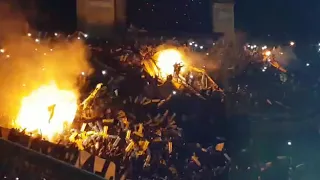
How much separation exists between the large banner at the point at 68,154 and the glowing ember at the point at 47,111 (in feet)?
0.40

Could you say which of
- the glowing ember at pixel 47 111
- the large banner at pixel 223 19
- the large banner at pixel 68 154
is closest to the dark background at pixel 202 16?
the large banner at pixel 223 19

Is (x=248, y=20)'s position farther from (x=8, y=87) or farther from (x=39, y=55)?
(x=8, y=87)

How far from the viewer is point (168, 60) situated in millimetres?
1666

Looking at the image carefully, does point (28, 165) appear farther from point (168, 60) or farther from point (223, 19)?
point (223, 19)

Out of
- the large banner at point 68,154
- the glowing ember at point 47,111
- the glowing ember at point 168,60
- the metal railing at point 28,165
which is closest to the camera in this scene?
the metal railing at point 28,165

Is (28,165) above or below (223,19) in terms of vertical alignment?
below

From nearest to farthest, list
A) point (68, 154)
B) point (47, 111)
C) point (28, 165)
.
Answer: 1. point (28, 165)
2. point (68, 154)
3. point (47, 111)

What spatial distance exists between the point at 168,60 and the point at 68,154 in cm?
57

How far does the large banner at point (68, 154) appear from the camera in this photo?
122 cm

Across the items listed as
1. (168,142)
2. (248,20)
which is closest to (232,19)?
(248,20)

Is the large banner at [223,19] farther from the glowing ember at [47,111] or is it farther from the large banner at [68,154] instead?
the large banner at [68,154]

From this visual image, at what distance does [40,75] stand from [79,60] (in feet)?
0.45

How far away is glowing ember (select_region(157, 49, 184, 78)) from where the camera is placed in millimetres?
1635

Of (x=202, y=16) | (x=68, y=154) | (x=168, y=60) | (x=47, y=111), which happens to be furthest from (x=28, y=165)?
(x=202, y=16)
